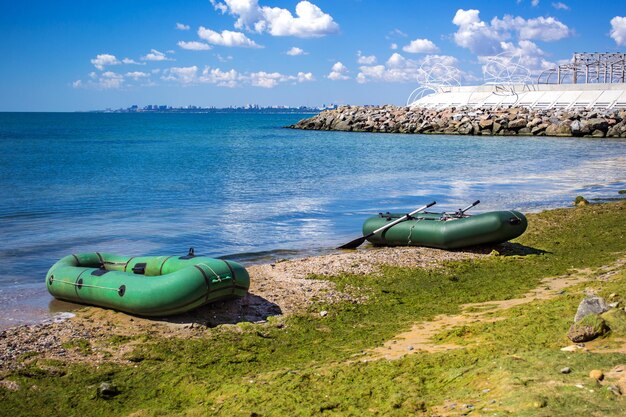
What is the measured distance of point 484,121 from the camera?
63219 millimetres

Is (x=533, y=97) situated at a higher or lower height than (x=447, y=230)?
higher

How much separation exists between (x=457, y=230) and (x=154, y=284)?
6.66 meters

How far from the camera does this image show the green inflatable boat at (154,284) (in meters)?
9.19

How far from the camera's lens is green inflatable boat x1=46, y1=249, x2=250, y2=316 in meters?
9.19

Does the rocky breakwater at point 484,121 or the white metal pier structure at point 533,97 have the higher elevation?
the white metal pier structure at point 533,97

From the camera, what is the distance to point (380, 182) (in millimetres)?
30609

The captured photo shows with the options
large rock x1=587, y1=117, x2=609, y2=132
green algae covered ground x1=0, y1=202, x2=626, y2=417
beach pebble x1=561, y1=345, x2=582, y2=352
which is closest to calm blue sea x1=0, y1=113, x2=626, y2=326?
green algae covered ground x1=0, y1=202, x2=626, y2=417

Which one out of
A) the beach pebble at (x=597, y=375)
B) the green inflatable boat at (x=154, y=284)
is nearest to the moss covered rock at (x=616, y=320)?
the beach pebble at (x=597, y=375)

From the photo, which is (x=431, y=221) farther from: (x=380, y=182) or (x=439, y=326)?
(x=380, y=182)

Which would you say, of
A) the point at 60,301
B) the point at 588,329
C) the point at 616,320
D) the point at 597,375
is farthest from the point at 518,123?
the point at 597,375

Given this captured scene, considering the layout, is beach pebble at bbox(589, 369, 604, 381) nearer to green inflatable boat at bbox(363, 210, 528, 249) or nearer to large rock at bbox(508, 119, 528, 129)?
green inflatable boat at bbox(363, 210, 528, 249)

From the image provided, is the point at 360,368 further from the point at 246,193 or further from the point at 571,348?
the point at 246,193

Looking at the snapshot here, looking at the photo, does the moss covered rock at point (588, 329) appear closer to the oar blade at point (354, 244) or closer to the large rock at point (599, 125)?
the oar blade at point (354, 244)

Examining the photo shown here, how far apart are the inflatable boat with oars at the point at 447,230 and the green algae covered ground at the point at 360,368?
2264mm
